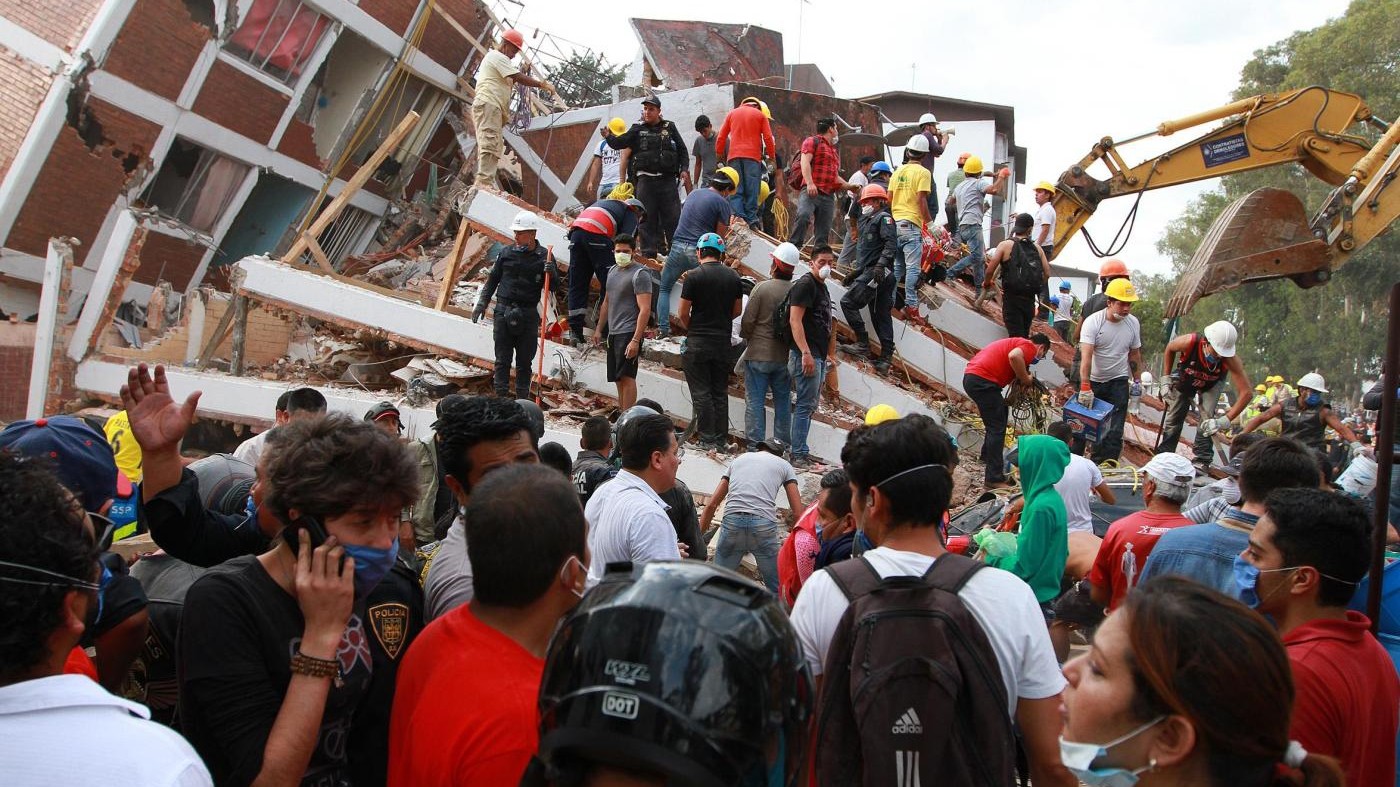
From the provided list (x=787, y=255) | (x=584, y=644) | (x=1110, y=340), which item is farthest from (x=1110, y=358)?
(x=584, y=644)

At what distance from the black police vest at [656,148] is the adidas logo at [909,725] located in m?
9.38

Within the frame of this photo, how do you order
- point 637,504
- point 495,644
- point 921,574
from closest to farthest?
point 495,644 → point 921,574 → point 637,504

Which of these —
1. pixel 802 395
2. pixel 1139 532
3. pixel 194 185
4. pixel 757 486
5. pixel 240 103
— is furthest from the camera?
pixel 194 185

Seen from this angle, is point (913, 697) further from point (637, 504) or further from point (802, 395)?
point (802, 395)

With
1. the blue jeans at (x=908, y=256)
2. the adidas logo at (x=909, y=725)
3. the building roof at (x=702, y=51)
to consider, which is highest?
the building roof at (x=702, y=51)

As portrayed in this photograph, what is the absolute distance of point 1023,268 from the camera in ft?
34.9

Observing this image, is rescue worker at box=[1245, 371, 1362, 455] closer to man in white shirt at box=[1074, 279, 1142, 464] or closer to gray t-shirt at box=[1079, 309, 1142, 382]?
man in white shirt at box=[1074, 279, 1142, 464]

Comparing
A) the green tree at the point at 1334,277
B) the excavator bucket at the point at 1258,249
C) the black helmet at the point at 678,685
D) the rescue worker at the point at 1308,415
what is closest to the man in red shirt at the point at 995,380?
the excavator bucket at the point at 1258,249

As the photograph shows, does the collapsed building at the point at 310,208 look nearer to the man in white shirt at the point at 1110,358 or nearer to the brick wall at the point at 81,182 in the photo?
the brick wall at the point at 81,182

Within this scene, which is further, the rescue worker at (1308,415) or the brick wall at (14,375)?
the brick wall at (14,375)

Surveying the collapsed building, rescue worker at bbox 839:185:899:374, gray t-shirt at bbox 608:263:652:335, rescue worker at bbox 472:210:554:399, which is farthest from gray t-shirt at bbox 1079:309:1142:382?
rescue worker at bbox 472:210:554:399

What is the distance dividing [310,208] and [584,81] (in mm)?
9613

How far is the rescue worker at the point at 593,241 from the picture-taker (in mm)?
9805

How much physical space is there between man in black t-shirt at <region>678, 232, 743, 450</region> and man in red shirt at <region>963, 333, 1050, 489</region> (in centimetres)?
229
